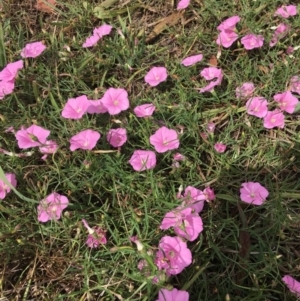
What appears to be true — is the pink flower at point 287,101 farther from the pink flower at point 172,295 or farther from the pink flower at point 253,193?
the pink flower at point 172,295

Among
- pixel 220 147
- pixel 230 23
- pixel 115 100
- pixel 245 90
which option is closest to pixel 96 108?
pixel 115 100

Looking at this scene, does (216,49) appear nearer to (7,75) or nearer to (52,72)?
(52,72)

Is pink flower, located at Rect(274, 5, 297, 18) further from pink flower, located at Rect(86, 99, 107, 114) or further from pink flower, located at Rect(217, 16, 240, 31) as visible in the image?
pink flower, located at Rect(86, 99, 107, 114)

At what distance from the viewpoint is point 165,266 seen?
1383 mm

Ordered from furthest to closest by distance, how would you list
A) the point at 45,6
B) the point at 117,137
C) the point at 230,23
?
the point at 45,6 → the point at 230,23 → the point at 117,137

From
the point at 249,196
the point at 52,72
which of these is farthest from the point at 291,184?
the point at 52,72

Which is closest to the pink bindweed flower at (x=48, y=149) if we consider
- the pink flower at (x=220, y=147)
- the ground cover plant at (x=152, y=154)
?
the ground cover plant at (x=152, y=154)

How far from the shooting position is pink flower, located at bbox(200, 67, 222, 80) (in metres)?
1.88

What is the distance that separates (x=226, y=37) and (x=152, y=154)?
702 millimetres

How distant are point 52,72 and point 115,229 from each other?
79 centimetres

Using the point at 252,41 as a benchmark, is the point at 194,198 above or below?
below

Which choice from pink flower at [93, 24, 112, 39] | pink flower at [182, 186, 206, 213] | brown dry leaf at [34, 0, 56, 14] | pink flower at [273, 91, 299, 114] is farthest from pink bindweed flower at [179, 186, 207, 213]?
brown dry leaf at [34, 0, 56, 14]

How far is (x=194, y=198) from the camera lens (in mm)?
1536

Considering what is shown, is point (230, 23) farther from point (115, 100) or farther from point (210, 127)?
point (115, 100)
